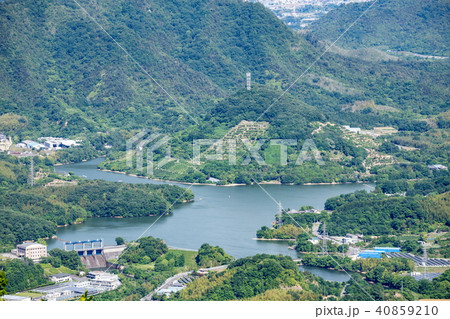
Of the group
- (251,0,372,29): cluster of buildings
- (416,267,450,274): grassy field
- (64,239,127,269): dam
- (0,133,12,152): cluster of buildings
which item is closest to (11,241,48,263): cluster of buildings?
(64,239,127,269): dam

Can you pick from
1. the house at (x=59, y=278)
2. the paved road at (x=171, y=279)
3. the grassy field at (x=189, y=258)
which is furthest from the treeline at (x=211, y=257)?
the house at (x=59, y=278)

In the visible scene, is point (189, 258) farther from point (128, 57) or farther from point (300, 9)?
point (300, 9)

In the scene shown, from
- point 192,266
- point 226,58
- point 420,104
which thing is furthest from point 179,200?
point 226,58

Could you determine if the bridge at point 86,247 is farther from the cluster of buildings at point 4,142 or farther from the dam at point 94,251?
the cluster of buildings at point 4,142

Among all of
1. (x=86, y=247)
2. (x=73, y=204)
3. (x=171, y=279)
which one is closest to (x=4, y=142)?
(x=73, y=204)
